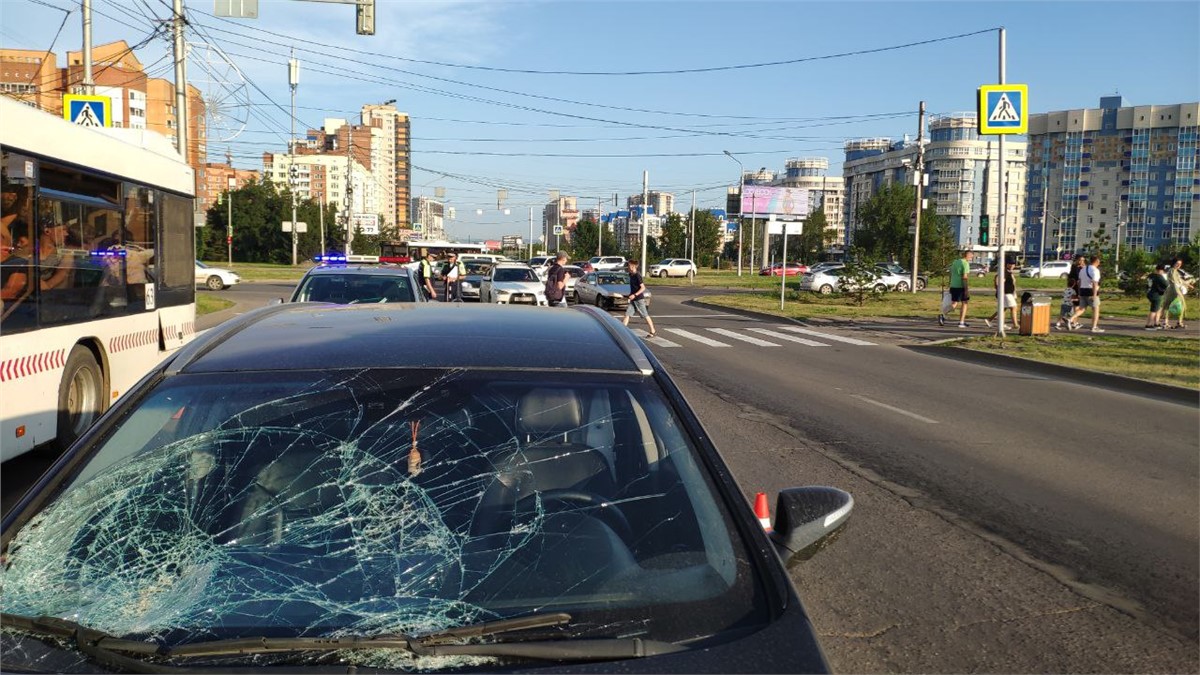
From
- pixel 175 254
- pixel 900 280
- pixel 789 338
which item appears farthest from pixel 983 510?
pixel 900 280

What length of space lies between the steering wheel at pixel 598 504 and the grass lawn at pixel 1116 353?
521 inches

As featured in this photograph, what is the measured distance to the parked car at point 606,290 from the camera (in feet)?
112

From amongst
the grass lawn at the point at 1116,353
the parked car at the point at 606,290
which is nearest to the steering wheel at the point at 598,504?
the grass lawn at the point at 1116,353

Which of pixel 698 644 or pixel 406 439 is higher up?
pixel 406 439

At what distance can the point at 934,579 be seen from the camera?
5359 millimetres

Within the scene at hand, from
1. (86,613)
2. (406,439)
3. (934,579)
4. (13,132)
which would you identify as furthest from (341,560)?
(13,132)

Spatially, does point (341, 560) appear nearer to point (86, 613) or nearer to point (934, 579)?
point (86, 613)

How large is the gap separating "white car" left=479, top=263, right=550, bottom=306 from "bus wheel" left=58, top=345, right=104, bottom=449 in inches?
814

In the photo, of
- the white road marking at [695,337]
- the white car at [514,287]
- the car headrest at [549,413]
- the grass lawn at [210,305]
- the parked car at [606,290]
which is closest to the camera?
the car headrest at [549,413]

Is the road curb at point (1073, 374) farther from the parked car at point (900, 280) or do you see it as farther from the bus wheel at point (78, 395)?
the parked car at point (900, 280)

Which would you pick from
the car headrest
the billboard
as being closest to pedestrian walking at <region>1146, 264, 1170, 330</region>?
the car headrest

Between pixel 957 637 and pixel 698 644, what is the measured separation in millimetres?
3057

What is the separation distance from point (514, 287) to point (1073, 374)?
18.8 meters

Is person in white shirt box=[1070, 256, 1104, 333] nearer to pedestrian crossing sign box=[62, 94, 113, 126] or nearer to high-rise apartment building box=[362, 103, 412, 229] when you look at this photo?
pedestrian crossing sign box=[62, 94, 113, 126]
